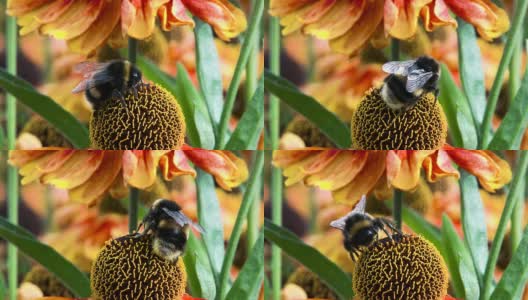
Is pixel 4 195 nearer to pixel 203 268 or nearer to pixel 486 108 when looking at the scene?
pixel 203 268

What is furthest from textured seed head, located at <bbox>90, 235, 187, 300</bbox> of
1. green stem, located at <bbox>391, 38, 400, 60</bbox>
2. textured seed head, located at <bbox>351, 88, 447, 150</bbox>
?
green stem, located at <bbox>391, 38, 400, 60</bbox>

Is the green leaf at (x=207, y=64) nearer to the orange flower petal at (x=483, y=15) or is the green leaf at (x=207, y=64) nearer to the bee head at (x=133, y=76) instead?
the bee head at (x=133, y=76)

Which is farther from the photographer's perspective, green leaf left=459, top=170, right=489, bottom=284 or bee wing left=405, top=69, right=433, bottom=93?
green leaf left=459, top=170, right=489, bottom=284

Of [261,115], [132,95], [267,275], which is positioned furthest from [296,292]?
[132,95]

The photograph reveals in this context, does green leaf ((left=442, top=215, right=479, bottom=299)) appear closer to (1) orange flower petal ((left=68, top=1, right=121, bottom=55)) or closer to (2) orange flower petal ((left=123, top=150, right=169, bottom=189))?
(2) orange flower petal ((left=123, top=150, right=169, bottom=189))

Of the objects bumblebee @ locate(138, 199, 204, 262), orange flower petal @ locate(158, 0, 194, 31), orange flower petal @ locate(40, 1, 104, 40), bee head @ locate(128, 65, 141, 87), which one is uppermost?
orange flower petal @ locate(158, 0, 194, 31)

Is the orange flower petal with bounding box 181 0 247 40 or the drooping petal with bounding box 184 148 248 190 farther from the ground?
the orange flower petal with bounding box 181 0 247 40
